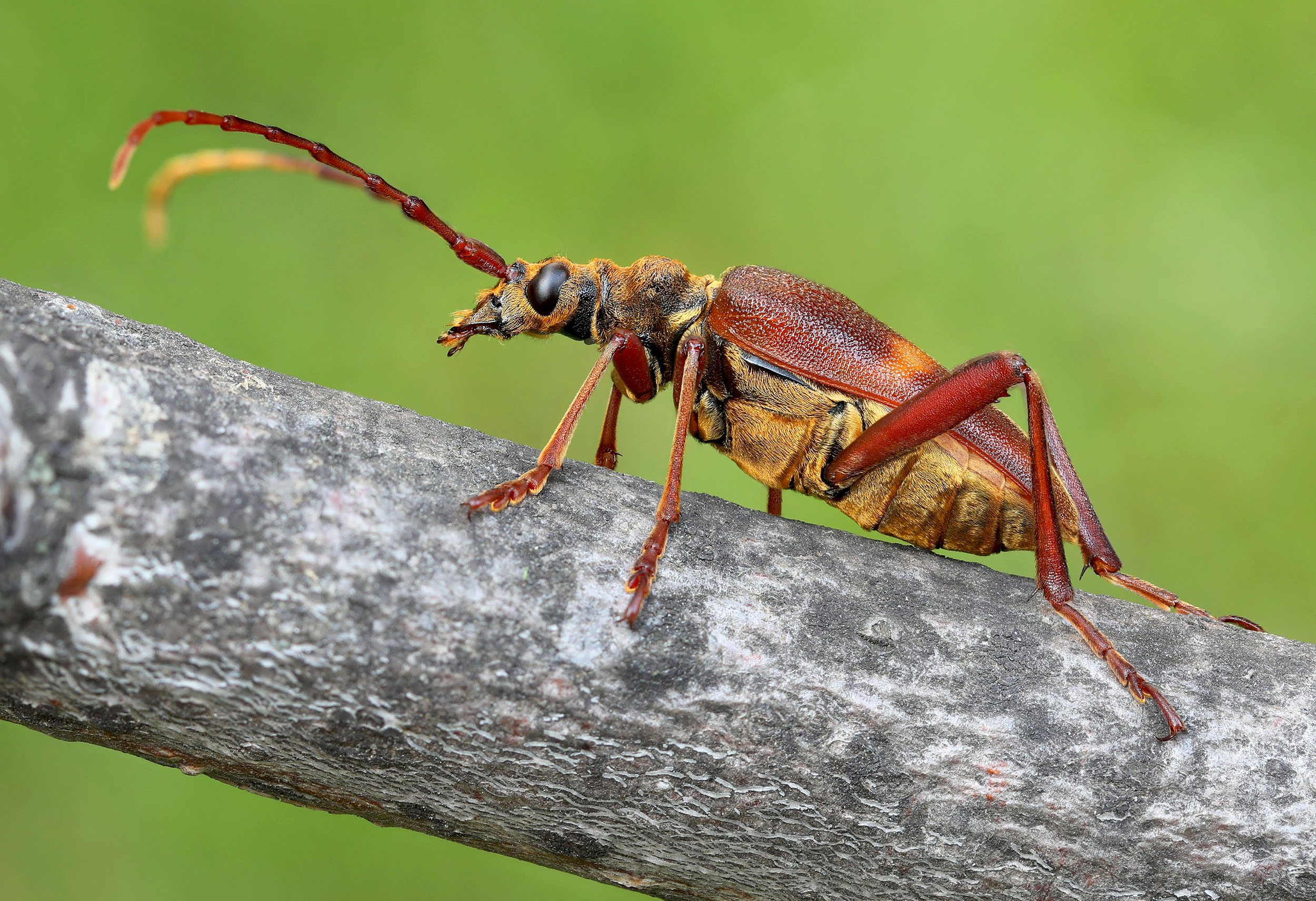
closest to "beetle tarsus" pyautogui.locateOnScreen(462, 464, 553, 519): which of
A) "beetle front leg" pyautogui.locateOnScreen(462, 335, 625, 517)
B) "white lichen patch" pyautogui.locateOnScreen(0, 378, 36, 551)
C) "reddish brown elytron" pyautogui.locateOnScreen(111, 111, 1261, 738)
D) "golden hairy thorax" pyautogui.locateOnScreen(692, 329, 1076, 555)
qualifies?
"beetle front leg" pyautogui.locateOnScreen(462, 335, 625, 517)

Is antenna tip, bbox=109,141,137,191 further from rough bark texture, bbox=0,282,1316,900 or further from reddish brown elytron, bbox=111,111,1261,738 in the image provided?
rough bark texture, bbox=0,282,1316,900

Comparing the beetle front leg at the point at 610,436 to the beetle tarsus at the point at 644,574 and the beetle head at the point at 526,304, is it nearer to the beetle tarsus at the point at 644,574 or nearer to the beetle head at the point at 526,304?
the beetle head at the point at 526,304

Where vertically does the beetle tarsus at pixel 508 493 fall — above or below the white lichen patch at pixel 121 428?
above

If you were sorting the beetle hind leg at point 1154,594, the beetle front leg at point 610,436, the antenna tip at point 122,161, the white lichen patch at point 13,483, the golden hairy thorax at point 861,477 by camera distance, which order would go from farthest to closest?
the beetle front leg at point 610,436
the golden hairy thorax at point 861,477
the beetle hind leg at point 1154,594
the antenna tip at point 122,161
the white lichen patch at point 13,483

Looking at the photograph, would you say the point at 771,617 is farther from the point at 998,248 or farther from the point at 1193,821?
the point at 998,248

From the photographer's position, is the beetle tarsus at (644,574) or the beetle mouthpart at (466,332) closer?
the beetle tarsus at (644,574)

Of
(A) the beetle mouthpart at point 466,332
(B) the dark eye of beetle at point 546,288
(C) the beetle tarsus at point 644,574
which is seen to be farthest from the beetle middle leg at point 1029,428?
(A) the beetle mouthpart at point 466,332
